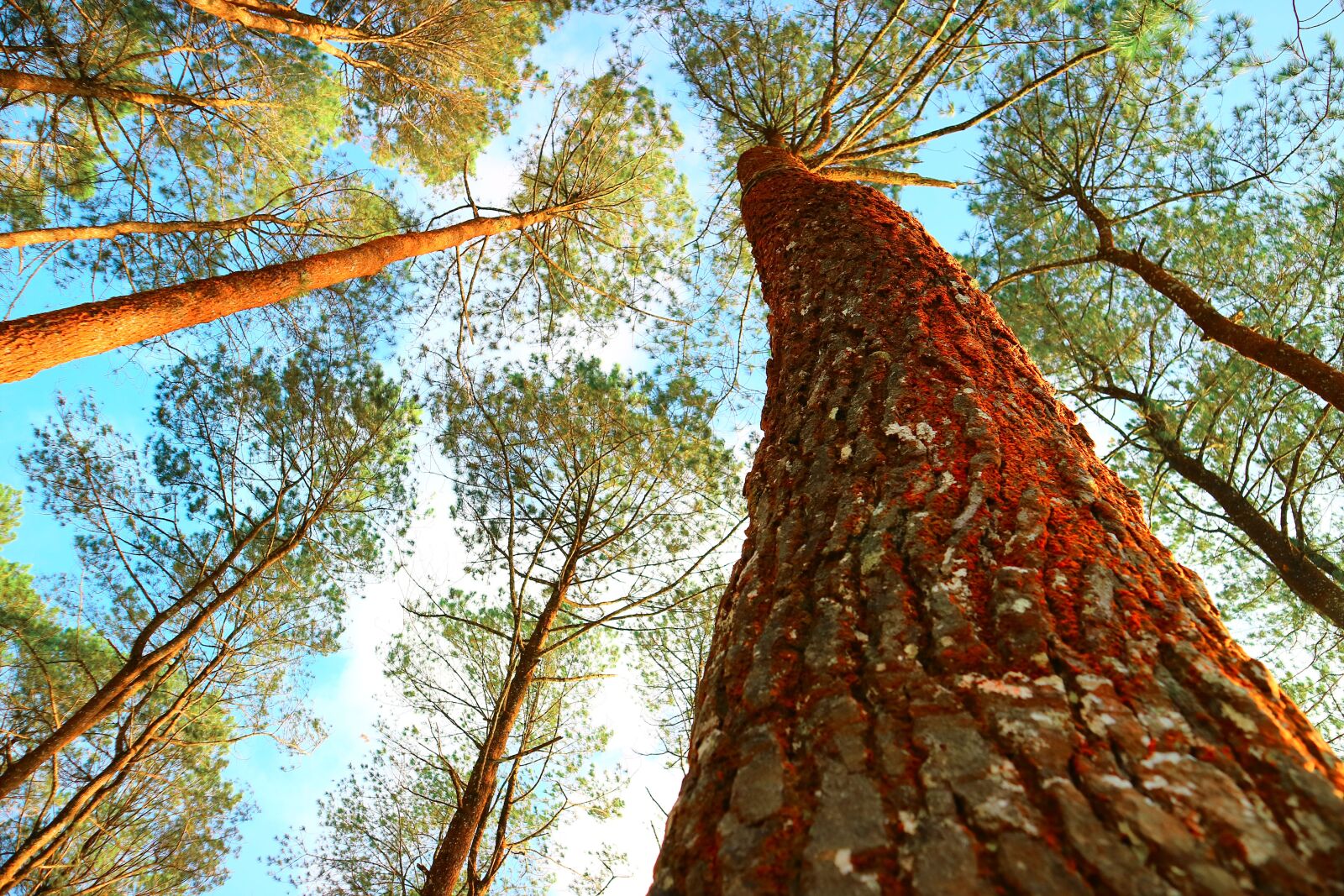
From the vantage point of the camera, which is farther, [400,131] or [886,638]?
[400,131]

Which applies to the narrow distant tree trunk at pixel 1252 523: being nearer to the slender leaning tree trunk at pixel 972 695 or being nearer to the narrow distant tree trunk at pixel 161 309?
the slender leaning tree trunk at pixel 972 695

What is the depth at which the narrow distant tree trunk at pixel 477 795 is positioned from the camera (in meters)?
3.55

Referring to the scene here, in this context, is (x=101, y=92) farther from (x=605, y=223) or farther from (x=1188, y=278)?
(x=1188, y=278)

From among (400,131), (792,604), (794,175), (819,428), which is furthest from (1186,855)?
(400,131)

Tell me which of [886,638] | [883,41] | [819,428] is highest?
[883,41]

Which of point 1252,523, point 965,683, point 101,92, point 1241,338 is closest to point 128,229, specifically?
point 101,92

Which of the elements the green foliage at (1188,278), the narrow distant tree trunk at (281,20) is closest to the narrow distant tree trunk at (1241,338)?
the green foliage at (1188,278)

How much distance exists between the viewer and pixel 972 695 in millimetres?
717

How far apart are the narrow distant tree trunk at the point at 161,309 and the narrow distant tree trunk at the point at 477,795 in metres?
2.38

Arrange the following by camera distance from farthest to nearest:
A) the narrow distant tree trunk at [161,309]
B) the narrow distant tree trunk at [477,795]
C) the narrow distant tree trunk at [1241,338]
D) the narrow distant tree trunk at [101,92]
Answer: the narrow distant tree trunk at [101,92] → the narrow distant tree trunk at [477,795] → the narrow distant tree trunk at [1241,338] → the narrow distant tree trunk at [161,309]

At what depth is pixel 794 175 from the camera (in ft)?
9.91

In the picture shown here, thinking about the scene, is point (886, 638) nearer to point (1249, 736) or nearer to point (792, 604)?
point (792, 604)

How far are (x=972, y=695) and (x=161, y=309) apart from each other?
3417 mm

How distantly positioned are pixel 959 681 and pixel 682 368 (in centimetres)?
598
